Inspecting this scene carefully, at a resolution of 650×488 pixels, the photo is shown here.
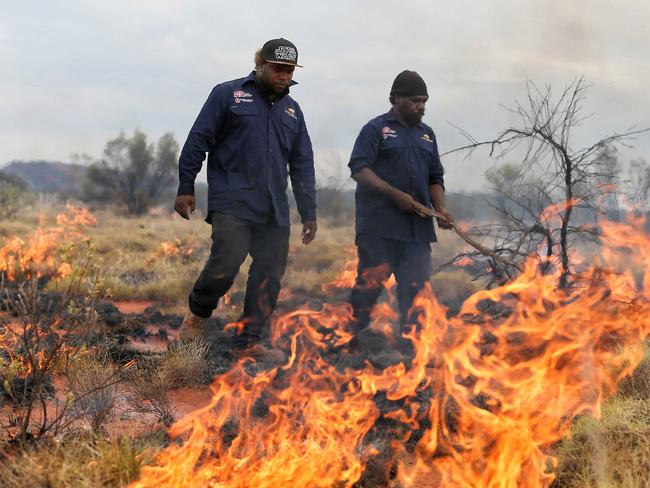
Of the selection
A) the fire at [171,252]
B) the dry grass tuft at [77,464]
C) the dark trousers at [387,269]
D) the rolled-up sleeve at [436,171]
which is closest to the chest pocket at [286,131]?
the dark trousers at [387,269]

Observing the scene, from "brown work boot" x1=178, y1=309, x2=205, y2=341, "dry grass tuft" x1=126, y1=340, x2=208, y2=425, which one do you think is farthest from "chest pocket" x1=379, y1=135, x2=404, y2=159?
"dry grass tuft" x1=126, y1=340, x2=208, y2=425

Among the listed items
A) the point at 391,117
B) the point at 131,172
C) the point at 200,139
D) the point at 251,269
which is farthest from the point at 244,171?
the point at 131,172

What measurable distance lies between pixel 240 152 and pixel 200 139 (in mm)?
308

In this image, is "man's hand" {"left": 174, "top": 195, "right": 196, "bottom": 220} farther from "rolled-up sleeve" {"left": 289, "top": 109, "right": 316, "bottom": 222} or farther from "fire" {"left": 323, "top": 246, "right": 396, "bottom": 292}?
"fire" {"left": 323, "top": 246, "right": 396, "bottom": 292}

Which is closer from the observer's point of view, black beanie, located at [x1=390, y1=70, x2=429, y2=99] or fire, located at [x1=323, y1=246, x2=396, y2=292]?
black beanie, located at [x1=390, y1=70, x2=429, y2=99]

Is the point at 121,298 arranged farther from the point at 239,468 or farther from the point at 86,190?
the point at 86,190

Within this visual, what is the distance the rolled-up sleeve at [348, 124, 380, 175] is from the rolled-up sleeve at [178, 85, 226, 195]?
115 centimetres

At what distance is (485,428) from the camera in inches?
141

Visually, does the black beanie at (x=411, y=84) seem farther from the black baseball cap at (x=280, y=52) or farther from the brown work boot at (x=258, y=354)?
the brown work boot at (x=258, y=354)

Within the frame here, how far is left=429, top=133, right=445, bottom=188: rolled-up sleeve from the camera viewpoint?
19.7 ft

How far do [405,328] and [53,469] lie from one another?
11.6 ft

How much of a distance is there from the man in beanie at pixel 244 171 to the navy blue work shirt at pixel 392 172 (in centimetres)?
68

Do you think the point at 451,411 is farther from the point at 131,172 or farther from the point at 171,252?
the point at 131,172

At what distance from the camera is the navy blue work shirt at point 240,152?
5.18 meters
